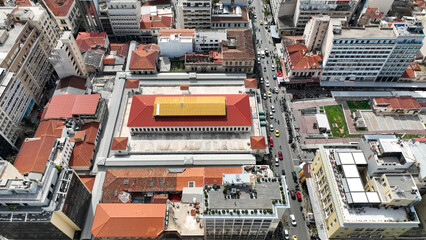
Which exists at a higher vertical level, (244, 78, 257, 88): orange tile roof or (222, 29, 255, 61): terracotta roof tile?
(222, 29, 255, 61): terracotta roof tile

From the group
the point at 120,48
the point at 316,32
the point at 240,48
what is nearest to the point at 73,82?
the point at 120,48

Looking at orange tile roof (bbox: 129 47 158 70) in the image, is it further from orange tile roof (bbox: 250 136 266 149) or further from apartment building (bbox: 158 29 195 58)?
orange tile roof (bbox: 250 136 266 149)

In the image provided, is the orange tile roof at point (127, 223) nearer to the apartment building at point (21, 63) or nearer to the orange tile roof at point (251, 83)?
the apartment building at point (21, 63)

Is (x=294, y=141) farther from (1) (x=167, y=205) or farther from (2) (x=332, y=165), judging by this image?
(1) (x=167, y=205)

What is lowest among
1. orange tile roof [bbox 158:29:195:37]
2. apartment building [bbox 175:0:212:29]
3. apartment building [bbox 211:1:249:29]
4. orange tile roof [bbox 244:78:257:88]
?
orange tile roof [bbox 244:78:257:88]

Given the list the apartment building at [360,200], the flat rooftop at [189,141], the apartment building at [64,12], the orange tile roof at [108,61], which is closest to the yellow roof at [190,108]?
the flat rooftop at [189,141]

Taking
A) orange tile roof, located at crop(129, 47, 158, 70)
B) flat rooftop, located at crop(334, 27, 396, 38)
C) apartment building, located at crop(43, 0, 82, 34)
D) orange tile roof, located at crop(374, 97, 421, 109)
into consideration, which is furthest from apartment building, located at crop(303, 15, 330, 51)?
apartment building, located at crop(43, 0, 82, 34)

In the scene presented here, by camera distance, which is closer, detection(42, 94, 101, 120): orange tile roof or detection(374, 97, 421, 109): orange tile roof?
→ detection(42, 94, 101, 120): orange tile roof

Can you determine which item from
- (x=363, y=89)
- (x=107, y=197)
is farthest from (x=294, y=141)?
(x=107, y=197)
